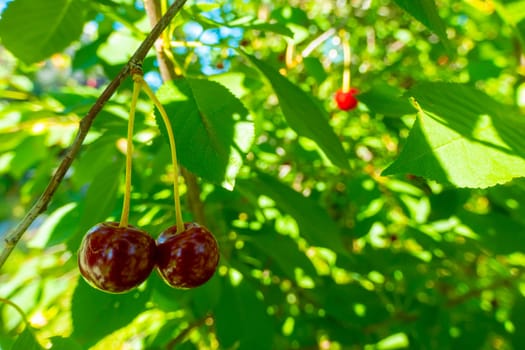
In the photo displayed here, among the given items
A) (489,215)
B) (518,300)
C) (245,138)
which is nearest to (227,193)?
(245,138)

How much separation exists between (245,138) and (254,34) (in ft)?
4.94

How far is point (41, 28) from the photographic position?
3.26 feet

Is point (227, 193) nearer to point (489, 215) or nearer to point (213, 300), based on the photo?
point (213, 300)

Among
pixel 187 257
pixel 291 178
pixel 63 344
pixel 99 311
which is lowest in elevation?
pixel 291 178

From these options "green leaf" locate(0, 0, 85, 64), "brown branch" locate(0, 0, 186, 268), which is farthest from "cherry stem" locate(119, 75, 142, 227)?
"green leaf" locate(0, 0, 85, 64)

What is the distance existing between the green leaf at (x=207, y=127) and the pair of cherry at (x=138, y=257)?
0.30ft

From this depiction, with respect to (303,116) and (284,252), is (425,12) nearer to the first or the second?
(303,116)

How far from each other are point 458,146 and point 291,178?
1.21 meters

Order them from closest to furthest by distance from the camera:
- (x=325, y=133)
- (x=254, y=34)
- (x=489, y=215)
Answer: (x=325, y=133), (x=489, y=215), (x=254, y=34)

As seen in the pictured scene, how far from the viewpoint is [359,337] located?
57.3 inches

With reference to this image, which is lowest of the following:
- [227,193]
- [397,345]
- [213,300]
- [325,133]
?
[397,345]

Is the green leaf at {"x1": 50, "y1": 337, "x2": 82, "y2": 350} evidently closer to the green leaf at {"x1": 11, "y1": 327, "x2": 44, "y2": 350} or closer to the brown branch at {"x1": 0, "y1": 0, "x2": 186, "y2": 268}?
the green leaf at {"x1": 11, "y1": 327, "x2": 44, "y2": 350}

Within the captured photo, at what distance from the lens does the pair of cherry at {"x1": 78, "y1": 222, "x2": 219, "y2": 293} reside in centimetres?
67

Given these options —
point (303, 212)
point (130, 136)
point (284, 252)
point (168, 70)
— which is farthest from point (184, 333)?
point (130, 136)
